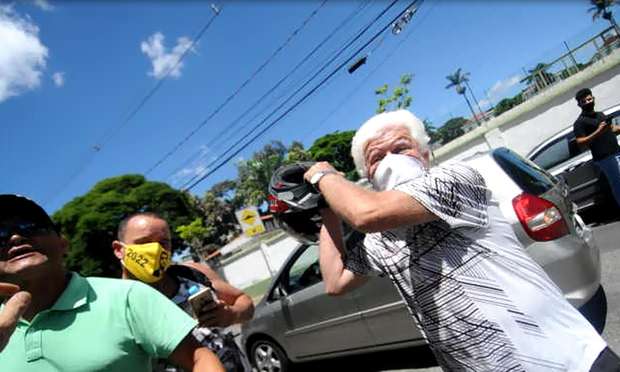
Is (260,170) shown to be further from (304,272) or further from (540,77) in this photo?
(304,272)

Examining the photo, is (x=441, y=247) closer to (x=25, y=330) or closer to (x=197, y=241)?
(x=25, y=330)

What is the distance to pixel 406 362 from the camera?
445 centimetres

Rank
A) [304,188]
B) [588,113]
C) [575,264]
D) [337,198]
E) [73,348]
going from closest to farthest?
[73,348] < [337,198] < [304,188] < [575,264] < [588,113]

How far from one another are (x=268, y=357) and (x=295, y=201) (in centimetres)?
445

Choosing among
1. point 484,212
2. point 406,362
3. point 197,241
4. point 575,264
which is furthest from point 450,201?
point 197,241

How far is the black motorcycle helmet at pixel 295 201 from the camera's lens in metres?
1.72

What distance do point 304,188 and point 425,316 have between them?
2.12ft

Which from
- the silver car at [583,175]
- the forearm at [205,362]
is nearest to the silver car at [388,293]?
the forearm at [205,362]

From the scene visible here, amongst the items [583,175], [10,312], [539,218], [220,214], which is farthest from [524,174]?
[220,214]

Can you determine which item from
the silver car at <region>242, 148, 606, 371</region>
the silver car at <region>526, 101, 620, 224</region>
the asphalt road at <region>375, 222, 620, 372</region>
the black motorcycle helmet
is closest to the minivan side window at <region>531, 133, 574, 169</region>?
the silver car at <region>526, 101, 620, 224</region>

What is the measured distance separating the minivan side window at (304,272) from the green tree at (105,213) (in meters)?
18.4

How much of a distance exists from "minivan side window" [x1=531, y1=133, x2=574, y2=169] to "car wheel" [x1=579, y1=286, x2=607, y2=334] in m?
4.54

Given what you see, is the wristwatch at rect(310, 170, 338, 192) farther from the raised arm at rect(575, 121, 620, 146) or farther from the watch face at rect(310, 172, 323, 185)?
the raised arm at rect(575, 121, 620, 146)

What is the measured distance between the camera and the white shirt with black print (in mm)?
1412
